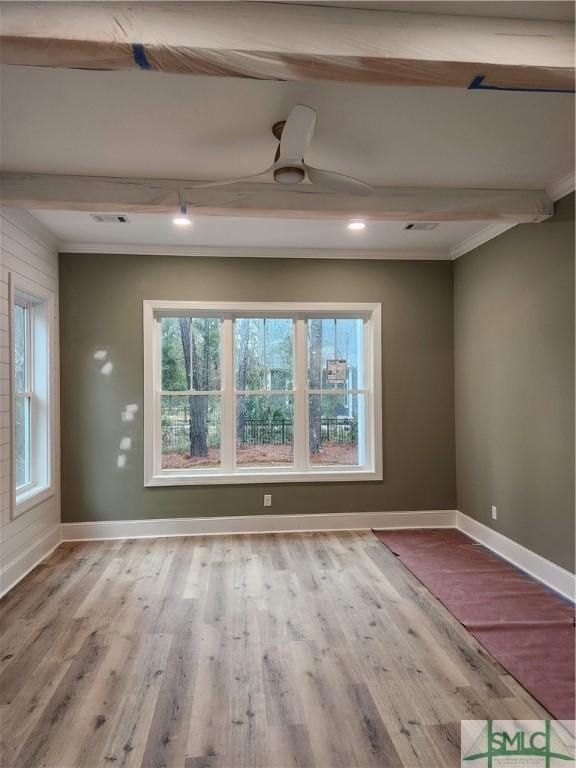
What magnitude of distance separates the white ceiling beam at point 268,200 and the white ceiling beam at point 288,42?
4.41 ft

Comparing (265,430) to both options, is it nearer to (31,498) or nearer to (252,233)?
(252,233)

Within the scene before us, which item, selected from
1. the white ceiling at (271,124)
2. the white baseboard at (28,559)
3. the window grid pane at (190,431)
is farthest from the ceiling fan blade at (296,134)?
the white baseboard at (28,559)

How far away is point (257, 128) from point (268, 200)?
678 millimetres

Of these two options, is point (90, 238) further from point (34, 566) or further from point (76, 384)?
point (34, 566)

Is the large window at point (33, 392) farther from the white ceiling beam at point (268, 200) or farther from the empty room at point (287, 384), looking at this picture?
the white ceiling beam at point (268, 200)

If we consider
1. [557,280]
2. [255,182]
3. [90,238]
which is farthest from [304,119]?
[90,238]

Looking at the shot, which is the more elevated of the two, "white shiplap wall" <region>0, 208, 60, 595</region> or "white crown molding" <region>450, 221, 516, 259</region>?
"white crown molding" <region>450, 221, 516, 259</region>

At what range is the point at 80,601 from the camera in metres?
3.17

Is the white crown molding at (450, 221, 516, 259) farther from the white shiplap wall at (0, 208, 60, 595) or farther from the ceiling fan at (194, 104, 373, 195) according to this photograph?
the white shiplap wall at (0, 208, 60, 595)

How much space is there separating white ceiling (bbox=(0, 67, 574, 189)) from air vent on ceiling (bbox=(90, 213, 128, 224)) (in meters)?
0.60

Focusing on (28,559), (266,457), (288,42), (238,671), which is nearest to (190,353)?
(266,457)

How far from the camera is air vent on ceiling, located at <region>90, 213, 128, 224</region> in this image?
3605 mm

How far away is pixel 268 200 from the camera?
10.3ft

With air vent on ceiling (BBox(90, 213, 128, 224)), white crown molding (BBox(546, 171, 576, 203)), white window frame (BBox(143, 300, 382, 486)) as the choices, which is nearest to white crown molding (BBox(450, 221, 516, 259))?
white crown molding (BBox(546, 171, 576, 203))
